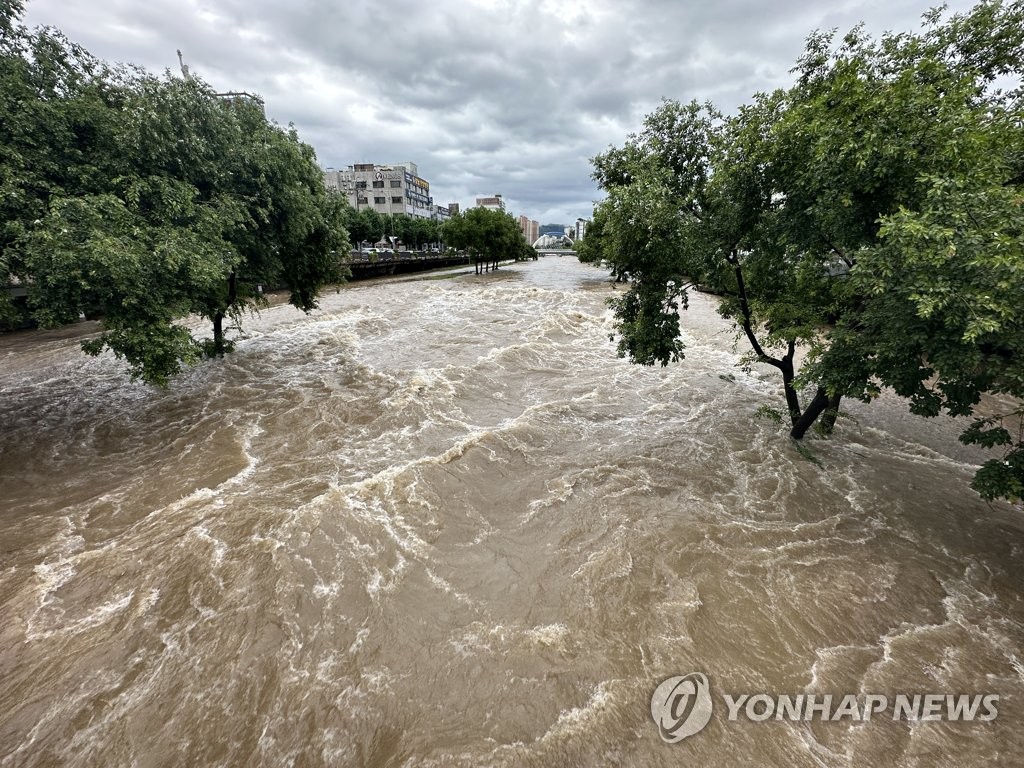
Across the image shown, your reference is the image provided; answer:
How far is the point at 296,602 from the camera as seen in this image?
18.2 feet

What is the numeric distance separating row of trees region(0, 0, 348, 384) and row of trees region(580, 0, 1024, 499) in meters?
9.17

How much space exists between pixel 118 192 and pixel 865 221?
14369 mm

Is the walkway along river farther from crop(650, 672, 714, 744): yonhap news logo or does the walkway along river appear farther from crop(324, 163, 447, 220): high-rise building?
crop(324, 163, 447, 220): high-rise building

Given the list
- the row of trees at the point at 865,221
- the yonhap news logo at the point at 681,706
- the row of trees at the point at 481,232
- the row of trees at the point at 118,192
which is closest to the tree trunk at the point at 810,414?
the row of trees at the point at 865,221

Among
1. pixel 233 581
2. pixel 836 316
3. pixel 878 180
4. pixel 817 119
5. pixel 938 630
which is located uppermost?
pixel 817 119

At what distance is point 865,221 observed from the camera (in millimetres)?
6188

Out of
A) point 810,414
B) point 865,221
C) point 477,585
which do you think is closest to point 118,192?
point 477,585

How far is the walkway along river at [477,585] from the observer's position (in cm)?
416

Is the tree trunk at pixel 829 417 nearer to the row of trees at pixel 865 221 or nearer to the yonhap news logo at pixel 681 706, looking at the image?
the row of trees at pixel 865 221

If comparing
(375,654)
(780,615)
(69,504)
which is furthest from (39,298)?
(780,615)

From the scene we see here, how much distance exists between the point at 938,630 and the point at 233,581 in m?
9.78

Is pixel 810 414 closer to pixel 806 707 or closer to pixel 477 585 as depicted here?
pixel 806 707

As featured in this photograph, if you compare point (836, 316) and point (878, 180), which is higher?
point (878, 180)

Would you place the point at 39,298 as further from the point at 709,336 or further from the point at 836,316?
the point at 709,336
